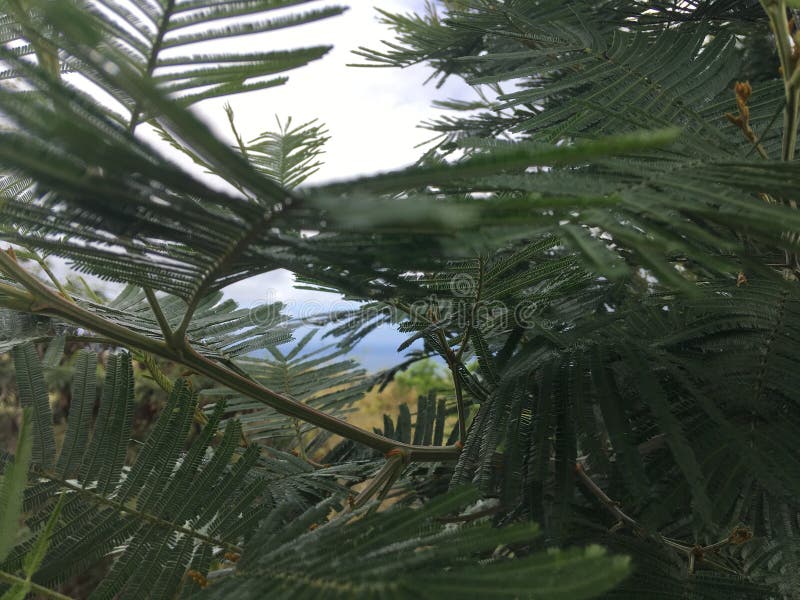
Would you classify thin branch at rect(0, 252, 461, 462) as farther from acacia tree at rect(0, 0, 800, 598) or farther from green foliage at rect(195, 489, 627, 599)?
green foliage at rect(195, 489, 627, 599)

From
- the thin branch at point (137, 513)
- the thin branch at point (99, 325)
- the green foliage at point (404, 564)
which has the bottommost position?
the green foliage at point (404, 564)

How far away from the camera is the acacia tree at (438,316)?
253mm

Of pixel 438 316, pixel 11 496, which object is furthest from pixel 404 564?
pixel 438 316

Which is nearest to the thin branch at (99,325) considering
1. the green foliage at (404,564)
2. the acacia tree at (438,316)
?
the acacia tree at (438,316)

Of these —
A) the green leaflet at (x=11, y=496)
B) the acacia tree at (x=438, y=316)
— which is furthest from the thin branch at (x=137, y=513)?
the green leaflet at (x=11, y=496)

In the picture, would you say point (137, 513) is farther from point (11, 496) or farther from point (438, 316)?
point (438, 316)

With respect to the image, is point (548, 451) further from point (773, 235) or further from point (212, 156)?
point (212, 156)

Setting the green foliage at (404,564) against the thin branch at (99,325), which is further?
the thin branch at (99,325)

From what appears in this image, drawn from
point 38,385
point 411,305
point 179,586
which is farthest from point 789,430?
point 38,385

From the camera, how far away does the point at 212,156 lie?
230mm

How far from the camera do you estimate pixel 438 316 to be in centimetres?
61

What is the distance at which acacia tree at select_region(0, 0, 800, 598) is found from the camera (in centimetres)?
25

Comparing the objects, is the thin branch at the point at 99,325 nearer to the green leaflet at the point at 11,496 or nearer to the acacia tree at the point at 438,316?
the acacia tree at the point at 438,316

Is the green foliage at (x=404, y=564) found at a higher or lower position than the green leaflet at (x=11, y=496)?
lower
